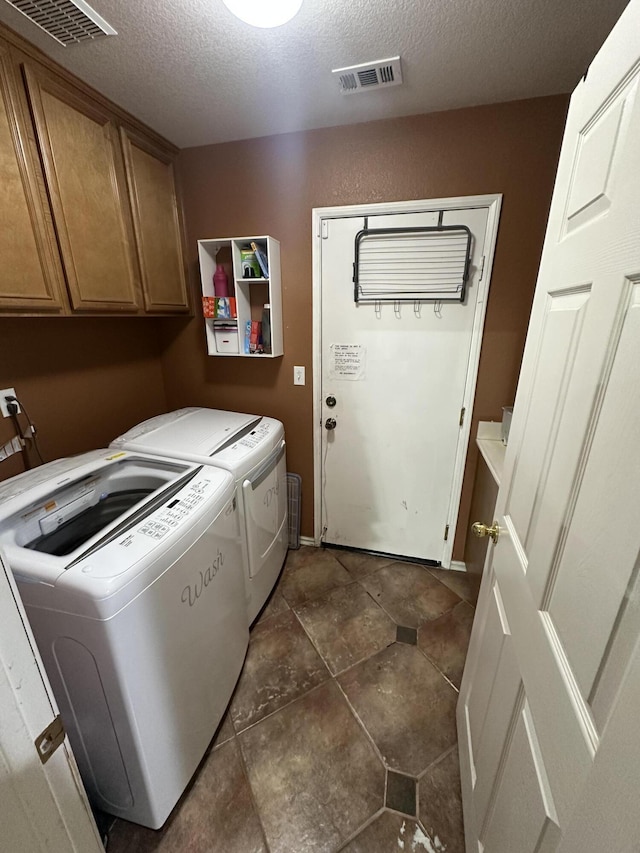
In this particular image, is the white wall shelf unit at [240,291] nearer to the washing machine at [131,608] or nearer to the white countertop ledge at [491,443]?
the washing machine at [131,608]

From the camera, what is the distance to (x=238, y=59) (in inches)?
48.3

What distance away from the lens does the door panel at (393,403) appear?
5.82 feet

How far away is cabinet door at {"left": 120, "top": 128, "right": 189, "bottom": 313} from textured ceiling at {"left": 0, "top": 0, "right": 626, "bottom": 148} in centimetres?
16

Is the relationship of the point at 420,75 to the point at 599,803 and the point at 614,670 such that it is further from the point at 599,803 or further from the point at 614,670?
the point at 599,803

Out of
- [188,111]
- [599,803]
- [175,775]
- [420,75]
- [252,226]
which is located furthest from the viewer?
[252,226]

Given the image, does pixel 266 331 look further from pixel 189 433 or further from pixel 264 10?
pixel 264 10

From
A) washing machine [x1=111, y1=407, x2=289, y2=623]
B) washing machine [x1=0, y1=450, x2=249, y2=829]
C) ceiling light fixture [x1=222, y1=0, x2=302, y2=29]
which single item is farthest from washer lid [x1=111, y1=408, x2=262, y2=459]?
ceiling light fixture [x1=222, y1=0, x2=302, y2=29]

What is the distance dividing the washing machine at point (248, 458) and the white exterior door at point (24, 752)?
0.86m

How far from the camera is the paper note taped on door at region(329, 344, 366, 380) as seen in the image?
1.94m

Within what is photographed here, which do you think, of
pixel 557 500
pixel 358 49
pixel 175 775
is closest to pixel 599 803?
pixel 557 500

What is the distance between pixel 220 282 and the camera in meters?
1.95

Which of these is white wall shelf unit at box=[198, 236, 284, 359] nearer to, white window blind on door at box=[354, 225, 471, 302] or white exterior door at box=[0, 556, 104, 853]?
white window blind on door at box=[354, 225, 471, 302]

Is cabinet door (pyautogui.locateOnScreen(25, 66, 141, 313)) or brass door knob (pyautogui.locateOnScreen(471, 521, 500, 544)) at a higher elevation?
cabinet door (pyautogui.locateOnScreen(25, 66, 141, 313))

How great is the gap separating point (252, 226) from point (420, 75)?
3.23 feet
